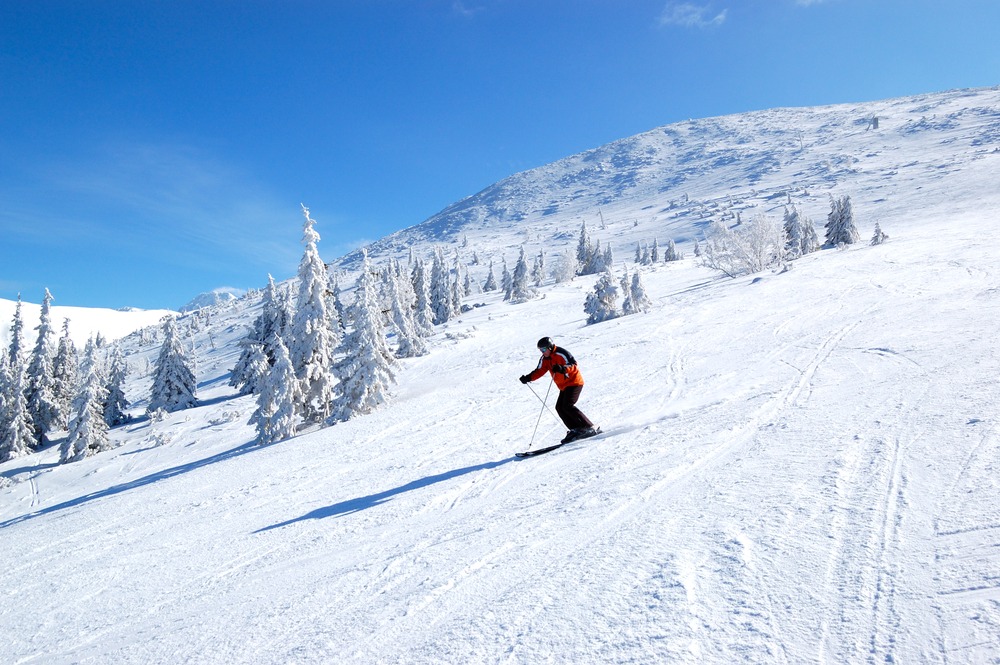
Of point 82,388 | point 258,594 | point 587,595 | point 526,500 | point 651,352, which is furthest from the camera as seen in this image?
point 82,388

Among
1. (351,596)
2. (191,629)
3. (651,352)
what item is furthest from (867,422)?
(651,352)

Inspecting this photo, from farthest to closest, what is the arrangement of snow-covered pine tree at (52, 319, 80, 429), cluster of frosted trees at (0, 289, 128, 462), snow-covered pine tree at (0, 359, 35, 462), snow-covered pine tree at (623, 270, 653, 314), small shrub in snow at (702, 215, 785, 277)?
snow-covered pine tree at (52, 319, 80, 429) < small shrub in snow at (702, 215, 785, 277) < snow-covered pine tree at (0, 359, 35, 462) < snow-covered pine tree at (623, 270, 653, 314) < cluster of frosted trees at (0, 289, 128, 462)

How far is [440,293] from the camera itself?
2894 inches

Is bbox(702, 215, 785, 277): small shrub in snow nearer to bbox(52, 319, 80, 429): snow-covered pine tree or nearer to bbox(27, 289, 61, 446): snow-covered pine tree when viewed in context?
bbox(27, 289, 61, 446): snow-covered pine tree

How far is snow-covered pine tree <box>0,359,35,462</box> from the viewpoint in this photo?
134 ft

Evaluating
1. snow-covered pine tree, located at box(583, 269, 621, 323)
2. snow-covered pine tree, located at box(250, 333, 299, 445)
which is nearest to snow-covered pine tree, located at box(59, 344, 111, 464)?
snow-covered pine tree, located at box(250, 333, 299, 445)

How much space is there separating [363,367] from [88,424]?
2890 centimetres

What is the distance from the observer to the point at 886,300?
17.5 metres

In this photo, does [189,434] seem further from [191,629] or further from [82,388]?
[191,629]

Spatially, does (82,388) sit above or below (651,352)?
above

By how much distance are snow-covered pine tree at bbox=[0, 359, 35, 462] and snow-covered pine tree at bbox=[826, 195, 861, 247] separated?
85255mm

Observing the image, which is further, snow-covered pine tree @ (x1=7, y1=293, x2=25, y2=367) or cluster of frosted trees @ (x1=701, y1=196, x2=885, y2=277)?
cluster of frosted trees @ (x1=701, y1=196, x2=885, y2=277)

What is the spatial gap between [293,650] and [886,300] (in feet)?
68.2

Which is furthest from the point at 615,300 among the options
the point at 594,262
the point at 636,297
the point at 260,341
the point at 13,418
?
the point at 594,262
